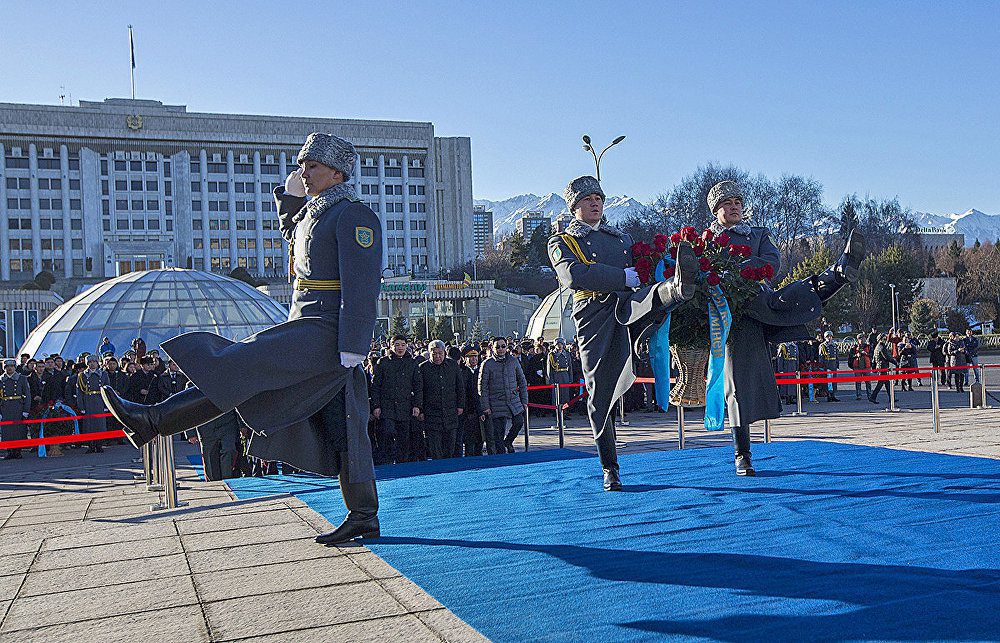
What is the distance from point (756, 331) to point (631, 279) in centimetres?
114

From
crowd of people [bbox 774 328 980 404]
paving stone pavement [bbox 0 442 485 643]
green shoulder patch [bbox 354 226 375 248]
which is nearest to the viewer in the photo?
paving stone pavement [bbox 0 442 485 643]

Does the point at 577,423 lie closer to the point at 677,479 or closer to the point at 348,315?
the point at 677,479

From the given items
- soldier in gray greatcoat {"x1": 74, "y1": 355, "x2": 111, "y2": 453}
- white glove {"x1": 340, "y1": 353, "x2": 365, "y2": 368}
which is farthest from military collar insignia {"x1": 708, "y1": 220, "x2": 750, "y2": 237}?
soldier in gray greatcoat {"x1": 74, "y1": 355, "x2": 111, "y2": 453}

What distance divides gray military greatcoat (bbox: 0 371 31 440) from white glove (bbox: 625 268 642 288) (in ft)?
46.3

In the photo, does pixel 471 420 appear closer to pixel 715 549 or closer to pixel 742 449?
pixel 742 449

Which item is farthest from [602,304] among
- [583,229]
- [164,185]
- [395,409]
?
[164,185]

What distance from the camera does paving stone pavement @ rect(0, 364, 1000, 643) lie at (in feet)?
11.7

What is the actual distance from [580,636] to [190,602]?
5.64ft

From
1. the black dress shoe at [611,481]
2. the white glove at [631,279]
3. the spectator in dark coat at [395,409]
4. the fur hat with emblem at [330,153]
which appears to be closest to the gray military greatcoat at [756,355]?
the white glove at [631,279]

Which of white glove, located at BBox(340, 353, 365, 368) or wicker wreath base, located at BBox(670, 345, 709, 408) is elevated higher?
white glove, located at BBox(340, 353, 365, 368)

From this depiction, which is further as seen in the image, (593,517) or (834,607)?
(593,517)

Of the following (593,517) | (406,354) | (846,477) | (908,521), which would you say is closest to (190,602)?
(593,517)

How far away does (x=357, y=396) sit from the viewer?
515cm

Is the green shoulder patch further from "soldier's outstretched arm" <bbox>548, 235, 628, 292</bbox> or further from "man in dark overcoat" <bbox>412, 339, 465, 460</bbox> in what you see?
"man in dark overcoat" <bbox>412, 339, 465, 460</bbox>
